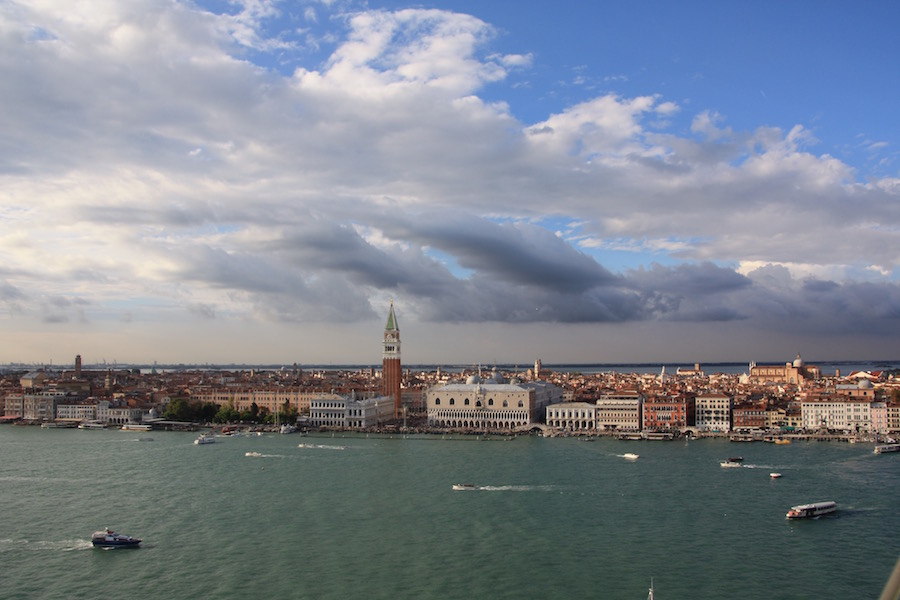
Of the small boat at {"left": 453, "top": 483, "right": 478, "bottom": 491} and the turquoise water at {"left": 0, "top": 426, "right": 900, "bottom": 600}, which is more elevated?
the small boat at {"left": 453, "top": 483, "right": 478, "bottom": 491}

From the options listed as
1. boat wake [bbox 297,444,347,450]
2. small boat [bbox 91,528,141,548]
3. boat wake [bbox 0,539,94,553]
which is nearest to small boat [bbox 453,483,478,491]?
small boat [bbox 91,528,141,548]

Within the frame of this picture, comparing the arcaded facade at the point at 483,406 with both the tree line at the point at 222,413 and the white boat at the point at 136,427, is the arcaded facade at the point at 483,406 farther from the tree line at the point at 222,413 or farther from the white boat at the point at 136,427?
the white boat at the point at 136,427

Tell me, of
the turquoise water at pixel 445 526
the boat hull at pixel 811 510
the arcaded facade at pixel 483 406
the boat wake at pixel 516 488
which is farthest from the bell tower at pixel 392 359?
the boat hull at pixel 811 510

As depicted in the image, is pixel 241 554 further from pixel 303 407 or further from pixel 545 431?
pixel 303 407

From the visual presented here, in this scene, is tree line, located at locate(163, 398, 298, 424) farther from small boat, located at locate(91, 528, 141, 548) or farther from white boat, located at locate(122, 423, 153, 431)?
small boat, located at locate(91, 528, 141, 548)

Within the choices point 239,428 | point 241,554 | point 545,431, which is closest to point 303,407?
point 239,428

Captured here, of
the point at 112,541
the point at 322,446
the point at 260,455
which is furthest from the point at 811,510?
the point at 322,446
